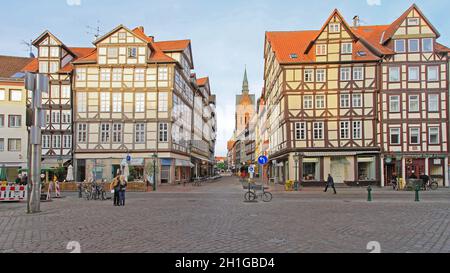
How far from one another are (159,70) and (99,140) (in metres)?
10.2

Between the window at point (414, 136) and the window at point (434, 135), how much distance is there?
113 centimetres

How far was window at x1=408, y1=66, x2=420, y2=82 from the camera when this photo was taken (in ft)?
124

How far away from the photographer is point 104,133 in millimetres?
41594

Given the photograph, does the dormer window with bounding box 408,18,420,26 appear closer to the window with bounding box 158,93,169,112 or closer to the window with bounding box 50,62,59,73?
the window with bounding box 158,93,169,112

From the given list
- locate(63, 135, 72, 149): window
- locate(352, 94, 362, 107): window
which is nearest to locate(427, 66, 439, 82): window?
locate(352, 94, 362, 107): window

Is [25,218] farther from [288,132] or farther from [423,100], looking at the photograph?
[423,100]

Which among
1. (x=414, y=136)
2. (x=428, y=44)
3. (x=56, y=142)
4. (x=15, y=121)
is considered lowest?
(x=56, y=142)

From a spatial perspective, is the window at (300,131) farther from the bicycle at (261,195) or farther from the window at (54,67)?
the window at (54,67)

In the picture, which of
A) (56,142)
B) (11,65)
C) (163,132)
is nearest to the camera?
Result: (163,132)

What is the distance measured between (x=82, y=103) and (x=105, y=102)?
2.58 m

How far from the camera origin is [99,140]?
41469 millimetres

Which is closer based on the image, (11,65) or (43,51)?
(43,51)

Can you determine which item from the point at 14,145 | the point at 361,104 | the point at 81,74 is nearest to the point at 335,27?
the point at 361,104

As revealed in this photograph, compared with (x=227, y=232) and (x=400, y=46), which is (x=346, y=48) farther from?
(x=227, y=232)
